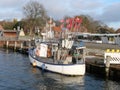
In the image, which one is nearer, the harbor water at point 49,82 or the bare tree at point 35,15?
the harbor water at point 49,82

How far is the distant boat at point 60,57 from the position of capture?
43062 millimetres

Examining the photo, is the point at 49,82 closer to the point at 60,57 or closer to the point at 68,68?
the point at 68,68

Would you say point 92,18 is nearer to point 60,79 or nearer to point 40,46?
point 40,46

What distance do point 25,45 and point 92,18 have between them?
62743 millimetres

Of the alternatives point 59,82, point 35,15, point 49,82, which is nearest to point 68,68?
point 59,82

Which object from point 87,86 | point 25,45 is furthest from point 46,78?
point 25,45

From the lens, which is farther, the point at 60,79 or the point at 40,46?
the point at 40,46

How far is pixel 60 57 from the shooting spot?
47.2 metres

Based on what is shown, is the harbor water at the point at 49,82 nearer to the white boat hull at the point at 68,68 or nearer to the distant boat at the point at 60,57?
the white boat hull at the point at 68,68

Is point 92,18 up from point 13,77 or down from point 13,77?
up

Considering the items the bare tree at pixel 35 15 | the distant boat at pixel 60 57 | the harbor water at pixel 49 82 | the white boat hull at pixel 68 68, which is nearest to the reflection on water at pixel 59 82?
the harbor water at pixel 49 82

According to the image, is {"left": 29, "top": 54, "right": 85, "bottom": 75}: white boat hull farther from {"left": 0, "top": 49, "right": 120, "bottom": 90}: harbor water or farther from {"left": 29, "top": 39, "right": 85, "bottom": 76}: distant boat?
{"left": 0, "top": 49, "right": 120, "bottom": 90}: harbor water

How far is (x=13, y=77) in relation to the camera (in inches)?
1690

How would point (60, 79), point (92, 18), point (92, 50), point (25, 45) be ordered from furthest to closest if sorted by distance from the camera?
point (92, 18)
point (25, 45)
point (92, 50)
point (60, 79)
